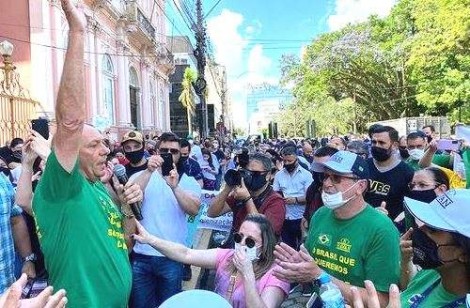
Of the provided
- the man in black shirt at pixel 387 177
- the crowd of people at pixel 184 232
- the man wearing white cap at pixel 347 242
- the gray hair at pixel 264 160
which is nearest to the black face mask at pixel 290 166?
the man in black shirt at pixel 387 177

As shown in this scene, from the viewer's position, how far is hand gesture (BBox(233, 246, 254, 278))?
109 inches

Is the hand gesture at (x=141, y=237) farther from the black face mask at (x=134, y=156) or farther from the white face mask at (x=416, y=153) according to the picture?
the white face mask at (x=416, y=153)

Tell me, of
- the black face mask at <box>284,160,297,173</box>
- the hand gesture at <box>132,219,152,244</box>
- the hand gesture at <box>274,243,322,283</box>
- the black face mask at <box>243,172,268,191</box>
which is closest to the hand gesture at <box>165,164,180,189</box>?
the black face mask at <box>243,172,268,191</box>

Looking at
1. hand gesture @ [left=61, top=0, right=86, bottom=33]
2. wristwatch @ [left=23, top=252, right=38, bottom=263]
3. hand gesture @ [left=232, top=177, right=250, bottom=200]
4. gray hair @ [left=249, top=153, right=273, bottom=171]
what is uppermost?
hand gesture @ [left=61, top=0, right=86, bottom=33]

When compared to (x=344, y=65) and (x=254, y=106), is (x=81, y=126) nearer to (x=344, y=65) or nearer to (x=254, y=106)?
(x=344, y=65)

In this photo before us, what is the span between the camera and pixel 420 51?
25.9 metres

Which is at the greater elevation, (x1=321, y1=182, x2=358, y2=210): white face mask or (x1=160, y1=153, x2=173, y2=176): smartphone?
(x1=160, y1=153, x2=173, y2=176): smartphone

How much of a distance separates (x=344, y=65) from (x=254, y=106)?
13360 centimetres

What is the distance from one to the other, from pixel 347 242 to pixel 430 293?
71cm

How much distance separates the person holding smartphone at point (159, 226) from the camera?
158 inches

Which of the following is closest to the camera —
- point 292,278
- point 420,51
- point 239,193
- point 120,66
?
point 292,278

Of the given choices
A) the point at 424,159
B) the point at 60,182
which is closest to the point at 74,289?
the point at 60,182

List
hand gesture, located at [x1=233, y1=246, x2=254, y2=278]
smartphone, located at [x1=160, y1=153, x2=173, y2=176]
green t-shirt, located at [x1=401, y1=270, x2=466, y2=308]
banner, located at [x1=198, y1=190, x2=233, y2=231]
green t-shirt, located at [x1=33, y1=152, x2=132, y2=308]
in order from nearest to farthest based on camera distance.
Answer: green t-shirt, located at [x1=401, y1=270, x2=466, y2=308] < green t-shirt, located at [x1=33, y1=152, x2=132, y2=308] < hand gesture, located at [x1=233, y1=246, x2=254, y2=278] < smartphone, located at [x1=160, y1=153, x2=173, y2=176] < banner, located at [x1=198, y1=190, x2=233, y2=231]

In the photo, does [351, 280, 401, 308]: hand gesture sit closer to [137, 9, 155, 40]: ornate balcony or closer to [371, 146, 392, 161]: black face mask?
[371, 146, 392, 161]: black face mask
